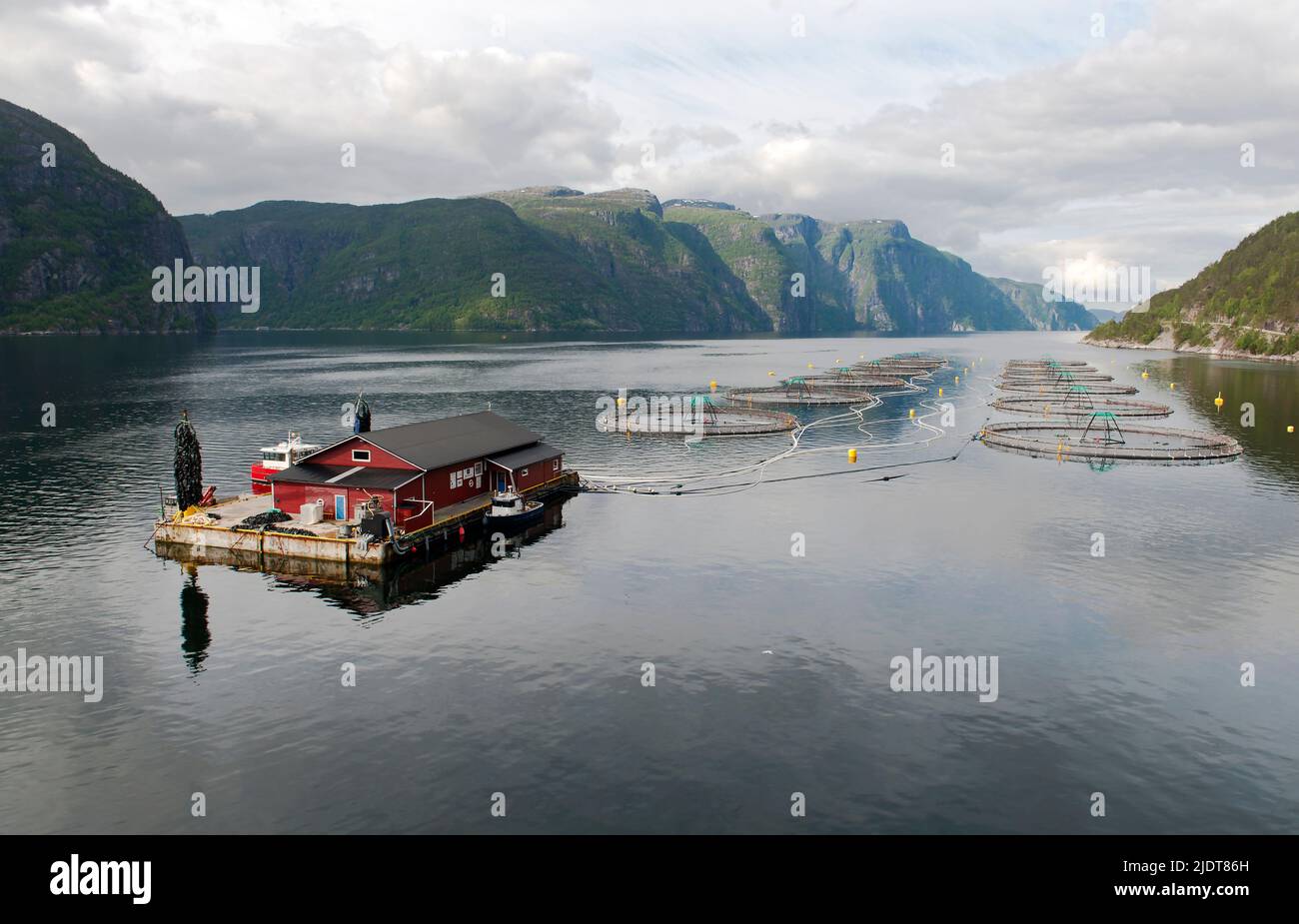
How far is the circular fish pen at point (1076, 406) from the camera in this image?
157275 millimetres

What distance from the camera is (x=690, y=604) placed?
2330 inches

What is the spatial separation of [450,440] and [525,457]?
897cm

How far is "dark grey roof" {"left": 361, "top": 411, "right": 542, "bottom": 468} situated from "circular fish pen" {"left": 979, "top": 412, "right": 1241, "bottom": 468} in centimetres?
7318

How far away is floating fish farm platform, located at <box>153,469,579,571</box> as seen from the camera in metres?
67.8

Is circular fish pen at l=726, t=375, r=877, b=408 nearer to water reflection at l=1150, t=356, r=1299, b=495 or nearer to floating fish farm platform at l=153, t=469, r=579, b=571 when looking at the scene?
water reflection at l=1150, t=356, r=1299, b=495

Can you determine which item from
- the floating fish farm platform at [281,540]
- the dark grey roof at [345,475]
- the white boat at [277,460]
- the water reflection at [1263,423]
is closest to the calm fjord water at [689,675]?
the floating fish farm platform at [281,540]

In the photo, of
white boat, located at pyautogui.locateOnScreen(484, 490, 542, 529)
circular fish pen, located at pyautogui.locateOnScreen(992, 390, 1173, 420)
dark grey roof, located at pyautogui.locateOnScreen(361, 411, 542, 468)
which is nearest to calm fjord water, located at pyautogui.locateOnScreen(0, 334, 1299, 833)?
white boat, located at pyautogui.locateOnScreen(484, 490, 542, 529)

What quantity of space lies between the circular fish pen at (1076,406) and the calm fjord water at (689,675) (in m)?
70.4

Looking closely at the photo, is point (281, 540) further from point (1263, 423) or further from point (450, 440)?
point (1263, 423)

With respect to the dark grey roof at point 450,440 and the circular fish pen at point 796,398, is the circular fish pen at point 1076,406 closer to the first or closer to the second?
the circular fish pen at point 796,398
